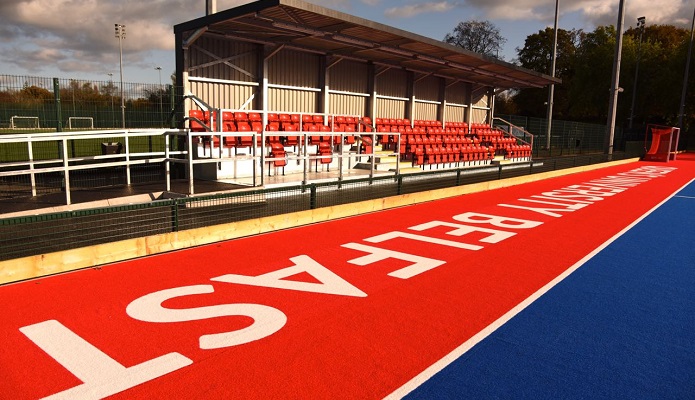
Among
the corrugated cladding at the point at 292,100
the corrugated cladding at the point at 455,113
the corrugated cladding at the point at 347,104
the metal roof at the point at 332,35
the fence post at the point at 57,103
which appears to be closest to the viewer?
the fence post at the point at 57,103

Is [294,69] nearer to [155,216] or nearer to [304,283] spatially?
[155,216]

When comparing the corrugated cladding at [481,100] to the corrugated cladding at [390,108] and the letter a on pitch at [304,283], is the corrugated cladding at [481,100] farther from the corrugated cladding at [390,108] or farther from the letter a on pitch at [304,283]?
the letter a on pitch at [304,283]

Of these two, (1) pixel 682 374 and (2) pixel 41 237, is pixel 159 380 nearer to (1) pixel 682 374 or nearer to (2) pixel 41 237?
(2) pixel 41 237

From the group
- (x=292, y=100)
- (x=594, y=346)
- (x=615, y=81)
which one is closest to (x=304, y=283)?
(x=594, y=346)

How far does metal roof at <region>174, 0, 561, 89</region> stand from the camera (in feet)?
39.8

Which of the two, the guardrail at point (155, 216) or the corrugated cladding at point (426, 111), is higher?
the corrugated cladding at point (426, 111)

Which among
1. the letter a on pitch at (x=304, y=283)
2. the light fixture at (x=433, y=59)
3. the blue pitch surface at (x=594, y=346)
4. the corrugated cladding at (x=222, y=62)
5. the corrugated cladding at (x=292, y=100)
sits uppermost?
the light fixture at (x=433, y=59)

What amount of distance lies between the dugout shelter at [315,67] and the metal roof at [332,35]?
0.09 feet

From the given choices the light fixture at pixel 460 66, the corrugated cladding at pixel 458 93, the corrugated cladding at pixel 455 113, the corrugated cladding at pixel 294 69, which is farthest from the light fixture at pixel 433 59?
the corrugated cladding at pixel 455 113

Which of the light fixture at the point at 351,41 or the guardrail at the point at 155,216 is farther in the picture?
the light fixture at the point at 351,41

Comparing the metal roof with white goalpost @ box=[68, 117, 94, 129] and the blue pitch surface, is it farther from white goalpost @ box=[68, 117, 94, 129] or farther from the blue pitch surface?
the blue pitch surface

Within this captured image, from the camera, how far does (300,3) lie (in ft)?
38.1

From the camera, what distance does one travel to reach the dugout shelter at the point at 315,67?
13008mm

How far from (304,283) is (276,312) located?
101 cm
